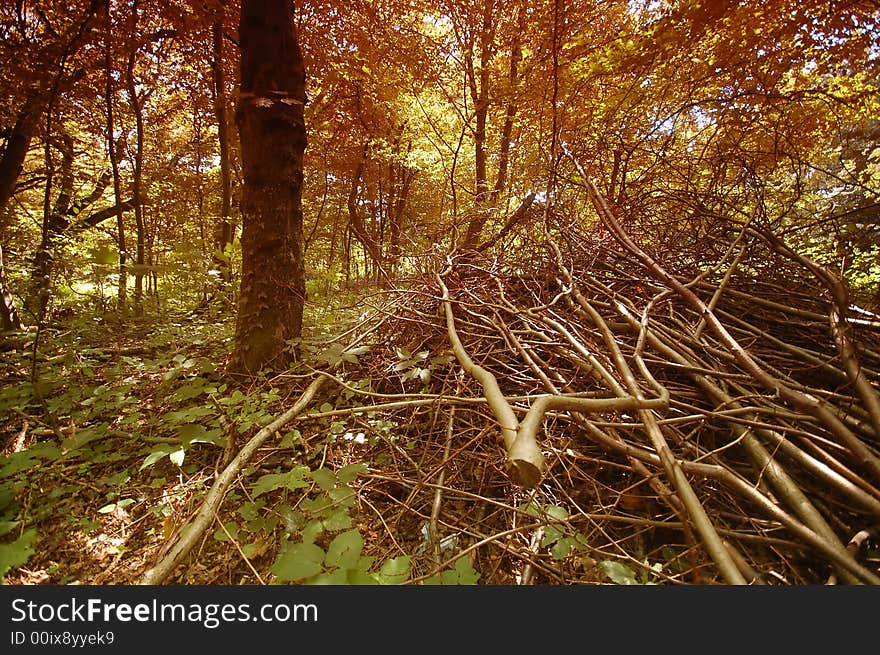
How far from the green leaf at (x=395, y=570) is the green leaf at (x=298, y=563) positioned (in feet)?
0.61

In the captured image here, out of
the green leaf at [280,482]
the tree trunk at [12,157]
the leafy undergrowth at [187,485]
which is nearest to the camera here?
the leafy undergrowth at [187,485]

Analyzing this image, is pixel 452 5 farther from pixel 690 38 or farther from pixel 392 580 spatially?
pixel 392 580

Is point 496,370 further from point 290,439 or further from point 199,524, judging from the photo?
point 199,524

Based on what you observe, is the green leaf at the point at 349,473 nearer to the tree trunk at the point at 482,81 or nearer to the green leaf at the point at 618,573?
the green leaf at the point at 618,573

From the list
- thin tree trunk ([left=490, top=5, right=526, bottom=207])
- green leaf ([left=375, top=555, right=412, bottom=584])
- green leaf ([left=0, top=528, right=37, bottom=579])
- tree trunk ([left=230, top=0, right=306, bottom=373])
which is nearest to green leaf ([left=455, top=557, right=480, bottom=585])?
green leaf ([left=375, top=555, right=412, bottom=584])

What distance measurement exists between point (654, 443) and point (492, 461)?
2.40 ft

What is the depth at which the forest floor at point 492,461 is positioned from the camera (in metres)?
1.14

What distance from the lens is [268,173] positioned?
2611 millimetres

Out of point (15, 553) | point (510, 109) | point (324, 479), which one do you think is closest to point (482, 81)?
point (510, 109)

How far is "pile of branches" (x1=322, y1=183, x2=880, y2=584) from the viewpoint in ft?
3.62

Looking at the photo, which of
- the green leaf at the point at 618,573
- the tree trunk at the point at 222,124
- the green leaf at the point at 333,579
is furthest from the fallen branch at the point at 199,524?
the tree trunk at the point at 222,124

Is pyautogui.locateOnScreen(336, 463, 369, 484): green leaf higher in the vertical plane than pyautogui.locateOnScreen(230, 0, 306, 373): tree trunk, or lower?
lower

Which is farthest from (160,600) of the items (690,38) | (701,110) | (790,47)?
(790,47)

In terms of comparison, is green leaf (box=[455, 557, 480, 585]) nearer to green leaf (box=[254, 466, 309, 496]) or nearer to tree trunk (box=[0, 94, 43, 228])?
green leaf (box=[254, 466, 309, 496])
